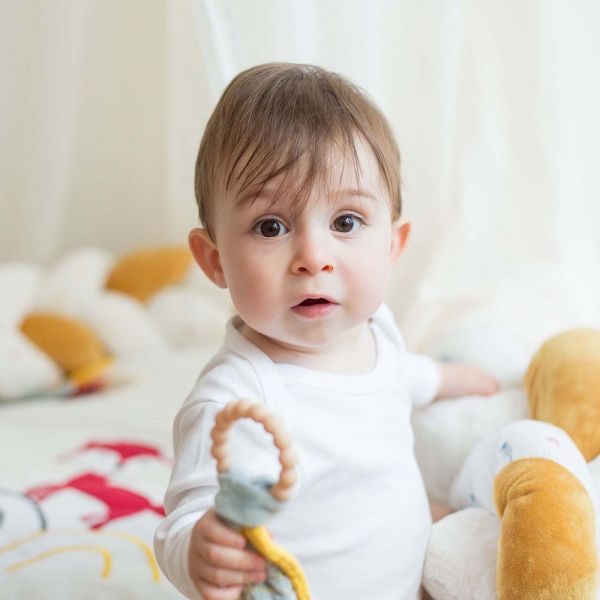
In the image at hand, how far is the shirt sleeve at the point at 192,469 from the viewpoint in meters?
0.80

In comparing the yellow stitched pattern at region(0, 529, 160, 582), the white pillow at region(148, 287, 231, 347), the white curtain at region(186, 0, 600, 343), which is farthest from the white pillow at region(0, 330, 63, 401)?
the white curtain at region(186, 0, 600, 343)

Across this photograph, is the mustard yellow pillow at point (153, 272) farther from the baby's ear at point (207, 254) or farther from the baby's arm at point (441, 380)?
the baby's ear at point (207, 254)

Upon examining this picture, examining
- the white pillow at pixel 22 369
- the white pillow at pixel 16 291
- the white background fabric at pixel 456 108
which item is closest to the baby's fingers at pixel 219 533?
the white background fabric at pixel 456 108

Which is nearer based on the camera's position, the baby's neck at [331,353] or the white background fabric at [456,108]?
the baby's neck at [331,353]

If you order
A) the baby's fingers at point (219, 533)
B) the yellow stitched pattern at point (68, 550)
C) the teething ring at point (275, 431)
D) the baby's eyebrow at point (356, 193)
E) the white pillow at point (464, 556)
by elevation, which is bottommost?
the yellow stitched pattern at point (68, 550)

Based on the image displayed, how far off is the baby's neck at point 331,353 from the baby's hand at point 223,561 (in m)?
0.25

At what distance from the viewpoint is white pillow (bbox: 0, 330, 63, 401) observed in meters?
1.70

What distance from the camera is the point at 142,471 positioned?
1.35m

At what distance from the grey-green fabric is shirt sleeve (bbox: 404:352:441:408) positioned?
17.5 inches

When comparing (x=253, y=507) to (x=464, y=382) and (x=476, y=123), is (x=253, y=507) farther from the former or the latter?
(x=476, y=123)

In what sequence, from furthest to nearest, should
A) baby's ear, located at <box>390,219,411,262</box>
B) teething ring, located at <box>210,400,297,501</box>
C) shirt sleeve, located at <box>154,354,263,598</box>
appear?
baby's ear, located at <box>390,219,411,262</box>
shirt sleeve, located at <box>154,354,263,598</box>
teething ring, located at <box>210,400,297,501</box>

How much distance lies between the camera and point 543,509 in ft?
2.89

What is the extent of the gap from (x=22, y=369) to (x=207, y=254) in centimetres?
87

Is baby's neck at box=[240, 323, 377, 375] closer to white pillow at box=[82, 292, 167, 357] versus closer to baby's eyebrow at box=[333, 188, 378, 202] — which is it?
baby's eyebrow at box=[333, 188, 378, 202]
